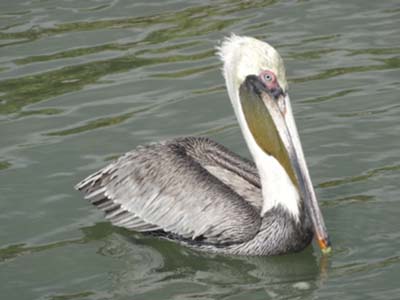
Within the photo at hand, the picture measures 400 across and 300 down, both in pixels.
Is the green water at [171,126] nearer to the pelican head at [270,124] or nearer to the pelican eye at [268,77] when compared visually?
the pelican head at [270,124]

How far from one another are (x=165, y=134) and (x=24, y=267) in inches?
87.0

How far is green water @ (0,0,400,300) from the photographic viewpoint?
7.10m

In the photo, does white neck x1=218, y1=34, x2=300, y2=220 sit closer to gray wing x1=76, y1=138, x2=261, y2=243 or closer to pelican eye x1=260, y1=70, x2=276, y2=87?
pelican eye x1=260, y1=70, x2=276, y2=87

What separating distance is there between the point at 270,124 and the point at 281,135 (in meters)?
0.22

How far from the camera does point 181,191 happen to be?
7648mm

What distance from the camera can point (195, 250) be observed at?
24.9ft

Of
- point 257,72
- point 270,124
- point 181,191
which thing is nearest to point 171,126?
point 181,191

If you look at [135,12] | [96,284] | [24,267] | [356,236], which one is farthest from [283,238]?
[135,12]

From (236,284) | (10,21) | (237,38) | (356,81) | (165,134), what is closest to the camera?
(236,284)

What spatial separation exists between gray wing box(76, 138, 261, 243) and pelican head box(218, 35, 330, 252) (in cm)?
26

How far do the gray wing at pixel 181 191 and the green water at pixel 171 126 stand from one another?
6.8 inches

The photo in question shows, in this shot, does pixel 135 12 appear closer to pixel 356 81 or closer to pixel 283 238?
pixel 356 81

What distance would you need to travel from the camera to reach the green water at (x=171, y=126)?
7102 mm

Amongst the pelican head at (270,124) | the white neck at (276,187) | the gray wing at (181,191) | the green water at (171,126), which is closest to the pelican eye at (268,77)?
the pelican head at (270,124)
